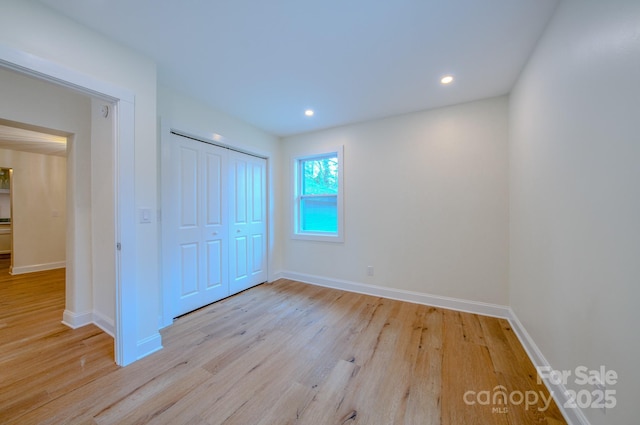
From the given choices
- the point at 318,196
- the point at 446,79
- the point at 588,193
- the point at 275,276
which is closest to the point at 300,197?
the point at 318,196

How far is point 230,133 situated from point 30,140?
9.85 ft

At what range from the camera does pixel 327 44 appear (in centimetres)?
172

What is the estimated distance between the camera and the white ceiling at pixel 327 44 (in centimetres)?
142

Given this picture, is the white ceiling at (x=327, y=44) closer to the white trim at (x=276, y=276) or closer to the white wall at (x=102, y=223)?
the white wall at (x=102, y=223)

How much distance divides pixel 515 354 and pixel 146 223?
328 centimetres

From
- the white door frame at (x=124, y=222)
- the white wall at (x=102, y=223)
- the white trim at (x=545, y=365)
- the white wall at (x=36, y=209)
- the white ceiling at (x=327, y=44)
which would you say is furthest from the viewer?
the white wall at (x=36, y=209)

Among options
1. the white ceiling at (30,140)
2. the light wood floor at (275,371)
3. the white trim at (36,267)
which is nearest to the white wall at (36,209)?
the white trim at (36,267)

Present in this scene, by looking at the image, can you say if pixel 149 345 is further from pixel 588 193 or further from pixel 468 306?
pixel 468 306

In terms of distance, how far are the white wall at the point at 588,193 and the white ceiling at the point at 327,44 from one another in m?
0.38

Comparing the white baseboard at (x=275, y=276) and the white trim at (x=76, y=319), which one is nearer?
the white trim at (x=76, y=319)

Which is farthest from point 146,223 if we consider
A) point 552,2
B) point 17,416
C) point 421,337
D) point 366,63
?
point 552,2

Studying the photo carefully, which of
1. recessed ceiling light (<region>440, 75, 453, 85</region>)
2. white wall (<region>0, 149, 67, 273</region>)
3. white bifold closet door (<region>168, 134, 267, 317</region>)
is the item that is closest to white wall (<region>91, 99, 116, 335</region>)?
white bifold closet door (<region>168, 134, 267, 317</region>)

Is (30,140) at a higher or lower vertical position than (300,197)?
higher

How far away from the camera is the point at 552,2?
1.37 metres
